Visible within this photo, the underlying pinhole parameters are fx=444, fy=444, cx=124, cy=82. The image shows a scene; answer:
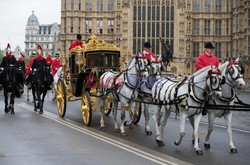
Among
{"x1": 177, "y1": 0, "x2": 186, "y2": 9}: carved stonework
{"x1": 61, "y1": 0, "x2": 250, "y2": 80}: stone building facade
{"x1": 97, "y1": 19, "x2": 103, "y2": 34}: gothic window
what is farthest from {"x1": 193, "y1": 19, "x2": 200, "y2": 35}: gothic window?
{"x1": 97, "y1": 19, "x2": 103, "y2": 34}: gothic window

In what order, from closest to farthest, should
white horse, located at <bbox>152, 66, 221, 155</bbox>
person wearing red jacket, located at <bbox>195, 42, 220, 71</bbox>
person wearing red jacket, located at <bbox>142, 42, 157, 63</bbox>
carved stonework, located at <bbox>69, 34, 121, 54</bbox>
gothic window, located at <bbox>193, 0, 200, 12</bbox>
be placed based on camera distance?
white horse, located at <bbox>152, 66, 221, 155</bbox>
person wearing red jacket, located at <bbox>195, 42, 220, 71</bbox>
person wearing red jacket, located at <bbox>142, 42, 157, 63</bbox>
carved stonework, located at <bbox>69, 34, 121, 54</bbox>
gothic window, located at <bbox>193, 0, 200, 12</bbox>

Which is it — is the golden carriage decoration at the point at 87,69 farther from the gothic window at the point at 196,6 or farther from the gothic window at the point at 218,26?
the gothic window at the point at 218,26

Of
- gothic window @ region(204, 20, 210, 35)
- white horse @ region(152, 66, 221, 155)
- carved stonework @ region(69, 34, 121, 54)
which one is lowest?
white horse @ region(152, 66, 221, 155)

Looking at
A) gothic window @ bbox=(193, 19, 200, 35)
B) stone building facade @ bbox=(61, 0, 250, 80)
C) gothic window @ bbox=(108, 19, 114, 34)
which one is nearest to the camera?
stone building facade @ bbox=(61, 0, 250, 80)

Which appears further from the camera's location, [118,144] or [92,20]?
[92,20]

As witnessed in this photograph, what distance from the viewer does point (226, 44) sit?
207 feet

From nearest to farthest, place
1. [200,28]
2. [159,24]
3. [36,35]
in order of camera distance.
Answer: [159,24]
[200,28]
[36,35]

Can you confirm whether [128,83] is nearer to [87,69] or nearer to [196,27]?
[87,69]

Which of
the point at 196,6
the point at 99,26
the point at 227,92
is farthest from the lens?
the point at 99,26

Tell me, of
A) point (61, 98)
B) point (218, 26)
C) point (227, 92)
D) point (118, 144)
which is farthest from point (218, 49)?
point (118, 144)

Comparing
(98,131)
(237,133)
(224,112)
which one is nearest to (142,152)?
(224,112)

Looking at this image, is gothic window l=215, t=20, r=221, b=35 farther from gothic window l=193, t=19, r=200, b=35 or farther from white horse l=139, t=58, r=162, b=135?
white horse l=139, t=58, r=162, b=135

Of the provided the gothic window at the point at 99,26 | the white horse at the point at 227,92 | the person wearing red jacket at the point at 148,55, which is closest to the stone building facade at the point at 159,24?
the gothic window at the point at 99,26

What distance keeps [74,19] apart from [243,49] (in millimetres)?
23638
